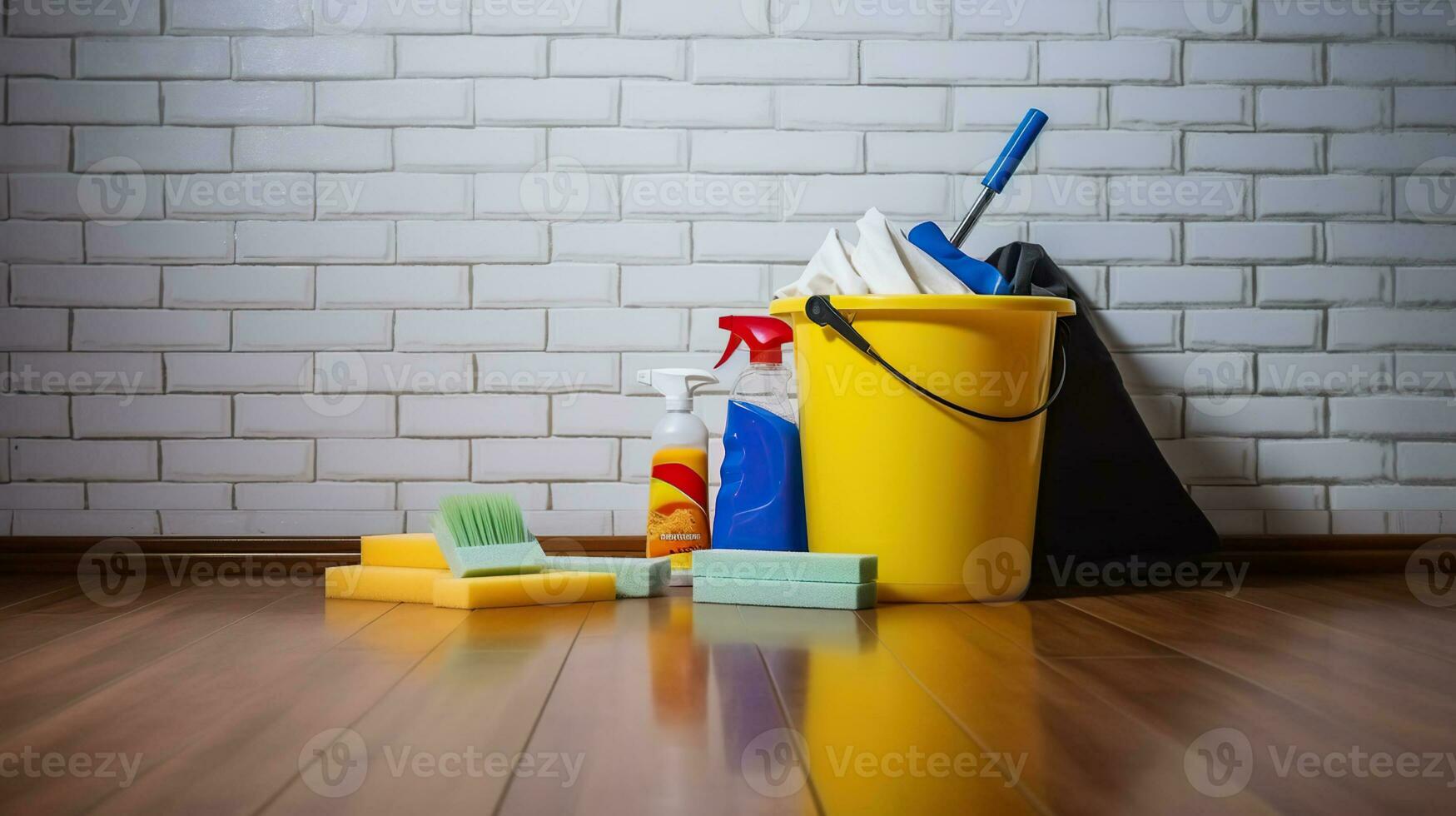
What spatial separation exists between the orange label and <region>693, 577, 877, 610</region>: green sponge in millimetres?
135

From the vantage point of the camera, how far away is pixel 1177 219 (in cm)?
182

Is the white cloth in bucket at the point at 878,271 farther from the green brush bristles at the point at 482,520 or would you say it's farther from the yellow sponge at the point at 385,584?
the yellow sponge at the point at 385,584

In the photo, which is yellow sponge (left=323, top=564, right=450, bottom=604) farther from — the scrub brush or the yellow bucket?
the yellow bucket

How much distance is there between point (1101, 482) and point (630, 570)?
2.28 feet

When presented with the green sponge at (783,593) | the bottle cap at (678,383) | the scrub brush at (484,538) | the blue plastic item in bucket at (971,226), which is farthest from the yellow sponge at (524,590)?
the blue plastic item in bucket at (971,226)

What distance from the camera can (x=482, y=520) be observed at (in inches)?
54.5

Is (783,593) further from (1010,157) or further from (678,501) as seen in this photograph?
(1010,157)

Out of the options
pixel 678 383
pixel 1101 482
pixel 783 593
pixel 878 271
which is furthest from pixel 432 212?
pixel 1101 482

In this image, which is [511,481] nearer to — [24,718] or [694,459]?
[694,459]

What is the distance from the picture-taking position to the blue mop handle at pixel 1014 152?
5.21ft

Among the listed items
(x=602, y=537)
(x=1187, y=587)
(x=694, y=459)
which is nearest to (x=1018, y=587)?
(x=1187, y=587)

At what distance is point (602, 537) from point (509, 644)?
0.68 meters

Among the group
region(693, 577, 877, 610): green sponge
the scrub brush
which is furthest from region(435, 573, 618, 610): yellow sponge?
region(693, 577, 877, 610): green sponge

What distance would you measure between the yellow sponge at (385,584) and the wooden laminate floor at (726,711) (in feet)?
0.18
